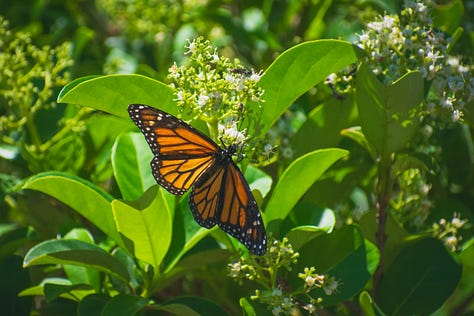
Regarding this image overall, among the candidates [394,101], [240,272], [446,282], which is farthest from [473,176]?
[240,272]

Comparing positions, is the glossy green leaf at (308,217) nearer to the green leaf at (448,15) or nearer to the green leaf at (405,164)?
the green leaf at (405,164)

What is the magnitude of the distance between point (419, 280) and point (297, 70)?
70cm

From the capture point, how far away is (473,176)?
113 inches

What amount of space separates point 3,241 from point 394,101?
49.6 inches

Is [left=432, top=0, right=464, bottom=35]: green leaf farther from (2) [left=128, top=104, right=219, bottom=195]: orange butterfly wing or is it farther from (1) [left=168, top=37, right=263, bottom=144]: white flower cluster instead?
(2) [left=128, top=104, right=219, bottom=195]: orange butterfly wing

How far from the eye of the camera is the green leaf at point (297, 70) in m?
1.96

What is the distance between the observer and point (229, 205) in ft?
6.21

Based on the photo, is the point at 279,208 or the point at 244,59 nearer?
the point at 279,208

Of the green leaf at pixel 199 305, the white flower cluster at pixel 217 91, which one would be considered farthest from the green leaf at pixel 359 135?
the green leaf at pixel 199 305

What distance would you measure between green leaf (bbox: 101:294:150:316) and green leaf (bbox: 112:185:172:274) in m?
0.11

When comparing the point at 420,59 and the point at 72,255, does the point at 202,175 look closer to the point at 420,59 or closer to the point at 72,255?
the point at 72,255

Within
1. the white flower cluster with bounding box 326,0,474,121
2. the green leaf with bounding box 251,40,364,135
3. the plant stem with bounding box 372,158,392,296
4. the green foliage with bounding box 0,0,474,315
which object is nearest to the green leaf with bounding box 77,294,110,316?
the green foliage with bounding box 0,0,474,315

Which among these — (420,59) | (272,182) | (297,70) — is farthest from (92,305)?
(420,59)

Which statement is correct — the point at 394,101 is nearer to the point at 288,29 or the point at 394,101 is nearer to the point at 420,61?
the point at 420,61
